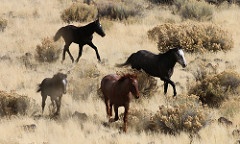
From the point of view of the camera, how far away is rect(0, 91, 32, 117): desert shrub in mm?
10344

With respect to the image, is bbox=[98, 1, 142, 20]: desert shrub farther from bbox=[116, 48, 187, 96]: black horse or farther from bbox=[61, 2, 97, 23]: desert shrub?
bbox=[116, 48, 187, 96]: black horse

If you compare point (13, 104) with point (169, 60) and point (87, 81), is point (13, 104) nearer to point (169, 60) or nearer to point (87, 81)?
point (87, 81)

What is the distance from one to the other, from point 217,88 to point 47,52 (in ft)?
21.0

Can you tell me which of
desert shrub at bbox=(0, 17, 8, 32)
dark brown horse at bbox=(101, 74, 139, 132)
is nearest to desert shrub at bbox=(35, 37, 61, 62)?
desert shrub at bbox=(0, 17, 8, 32)

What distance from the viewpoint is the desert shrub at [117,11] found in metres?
24.9

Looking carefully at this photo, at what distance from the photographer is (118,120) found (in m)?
9.70

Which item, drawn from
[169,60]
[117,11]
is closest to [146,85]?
[169,60]

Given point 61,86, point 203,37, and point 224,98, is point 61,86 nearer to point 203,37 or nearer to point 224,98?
point 224,98

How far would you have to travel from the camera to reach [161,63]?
469 inches

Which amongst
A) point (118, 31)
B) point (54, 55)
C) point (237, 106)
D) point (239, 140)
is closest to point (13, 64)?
point (54, 55)

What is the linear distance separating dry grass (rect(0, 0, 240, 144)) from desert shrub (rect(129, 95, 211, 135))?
0.04 meters

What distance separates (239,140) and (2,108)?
5179mm

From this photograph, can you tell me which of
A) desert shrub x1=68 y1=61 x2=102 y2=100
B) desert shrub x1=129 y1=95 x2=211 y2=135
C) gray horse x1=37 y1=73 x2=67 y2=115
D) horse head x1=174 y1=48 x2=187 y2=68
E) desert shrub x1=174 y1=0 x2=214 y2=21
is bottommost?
desert shrub x1=129 y1=95 x2=211 y2=135

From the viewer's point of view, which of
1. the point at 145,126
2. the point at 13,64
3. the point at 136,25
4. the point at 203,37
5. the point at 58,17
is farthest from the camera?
the point at 58,17
